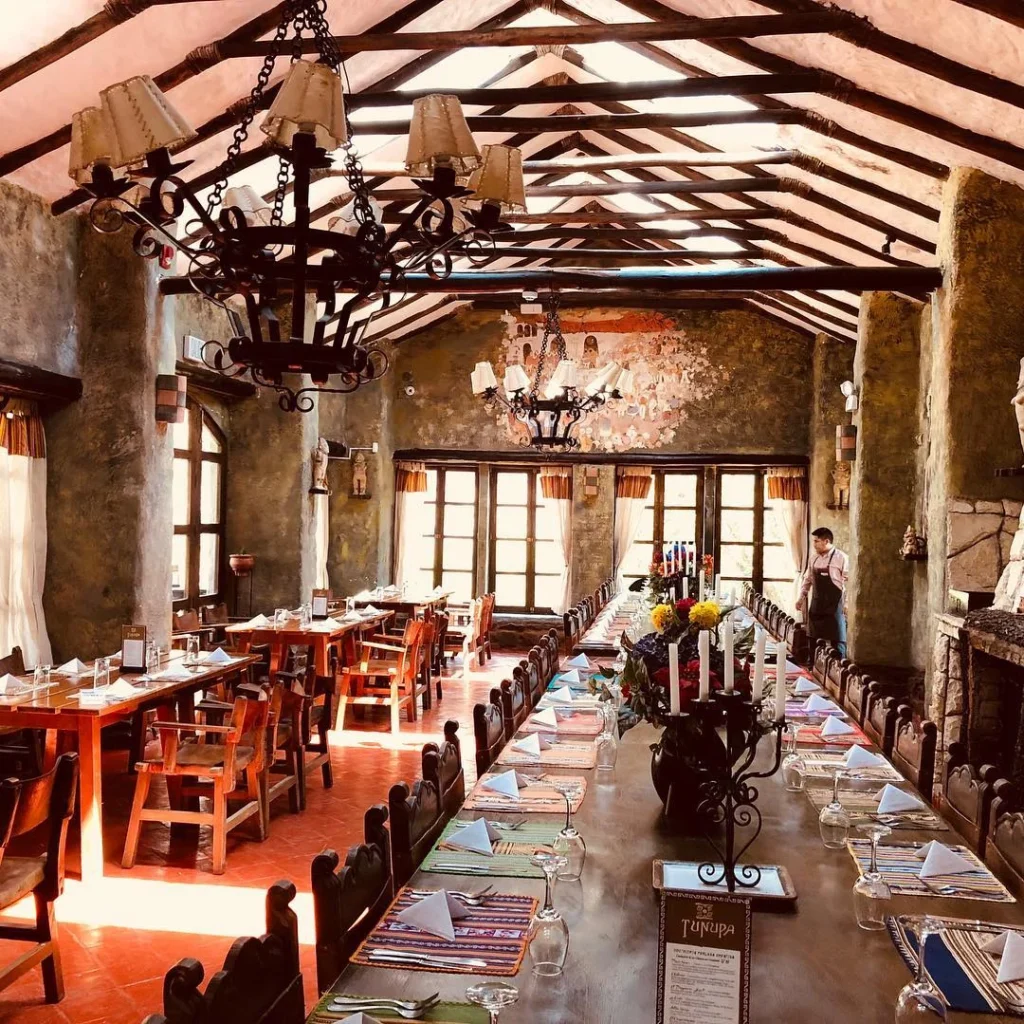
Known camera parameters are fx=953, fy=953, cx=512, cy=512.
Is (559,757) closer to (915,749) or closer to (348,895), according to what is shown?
(915,749)

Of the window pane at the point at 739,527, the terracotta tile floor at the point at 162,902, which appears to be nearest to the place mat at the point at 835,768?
the terracotta tile floor at the point at 162,902

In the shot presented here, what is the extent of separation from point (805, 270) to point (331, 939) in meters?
6.36

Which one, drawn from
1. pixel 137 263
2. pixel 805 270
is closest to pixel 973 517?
pixel 805 270

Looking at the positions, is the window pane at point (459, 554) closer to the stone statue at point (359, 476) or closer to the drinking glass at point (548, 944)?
the stone statue at point (359, 476)

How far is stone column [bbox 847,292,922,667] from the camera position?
900 cm

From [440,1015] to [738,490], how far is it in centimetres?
1190

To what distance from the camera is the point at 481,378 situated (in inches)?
315

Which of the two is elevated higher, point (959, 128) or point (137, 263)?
point (959, 128)

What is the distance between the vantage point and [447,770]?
10.1 feet

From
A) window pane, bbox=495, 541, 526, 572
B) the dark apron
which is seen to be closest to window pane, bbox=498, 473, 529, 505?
window pane, bbox=495, 541, 526, 572

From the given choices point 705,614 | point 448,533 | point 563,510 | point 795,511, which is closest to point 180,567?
point 448,533

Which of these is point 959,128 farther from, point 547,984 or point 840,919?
point 547,984

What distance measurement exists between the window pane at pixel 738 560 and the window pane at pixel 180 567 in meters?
7.03

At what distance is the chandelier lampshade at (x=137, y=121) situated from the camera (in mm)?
2457
